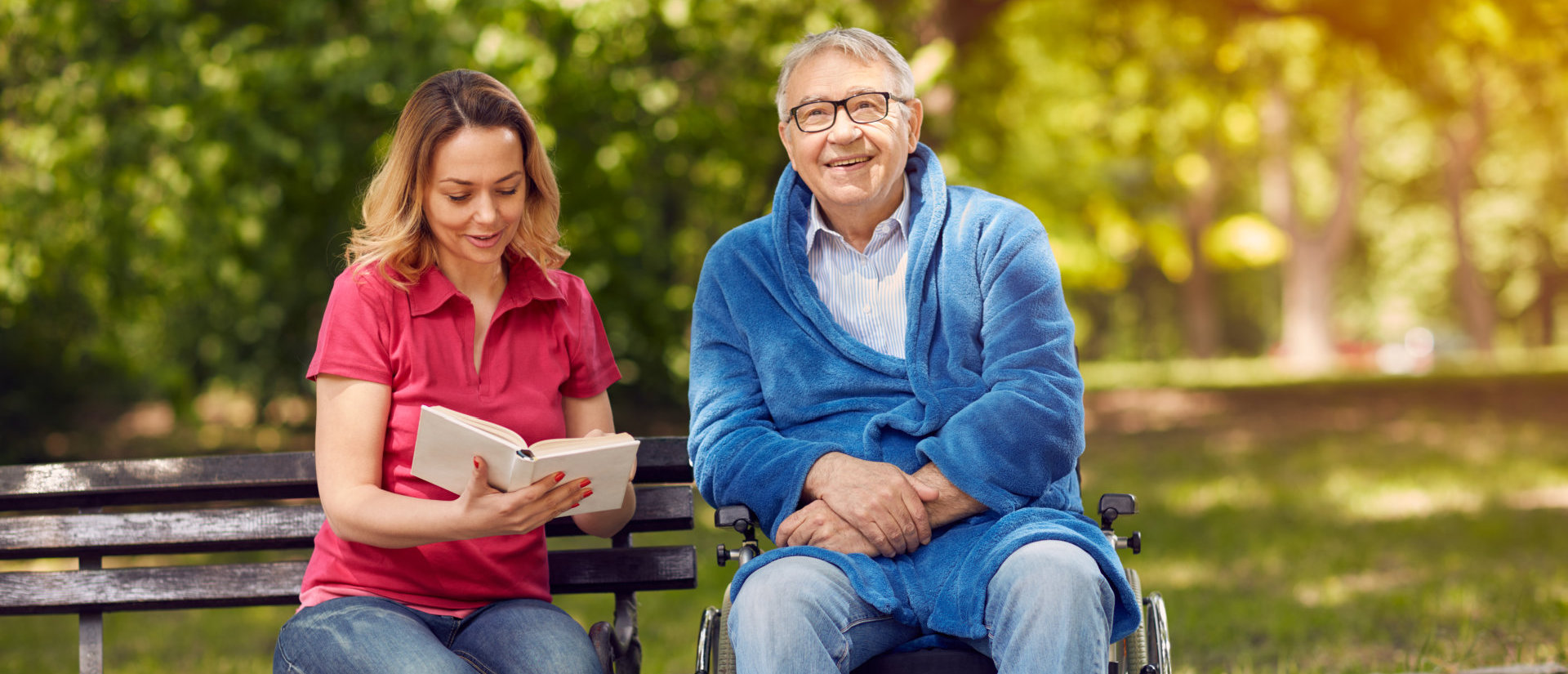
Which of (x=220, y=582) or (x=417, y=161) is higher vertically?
(x=417, y=161)

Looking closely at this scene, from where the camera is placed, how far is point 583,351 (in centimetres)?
296

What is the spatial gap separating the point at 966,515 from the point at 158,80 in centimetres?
632

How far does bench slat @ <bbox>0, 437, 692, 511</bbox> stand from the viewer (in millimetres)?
3104

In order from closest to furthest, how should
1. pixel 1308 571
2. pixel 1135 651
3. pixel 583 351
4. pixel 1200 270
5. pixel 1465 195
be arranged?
pixel 1135 651, pixel 583 351, pixel 1308 571, pixel 1465 195, pixel 1200 270

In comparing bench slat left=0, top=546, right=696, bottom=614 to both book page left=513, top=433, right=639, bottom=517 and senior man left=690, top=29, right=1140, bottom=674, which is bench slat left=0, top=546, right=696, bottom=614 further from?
book page left=513, top=433, right=639, bottom=517

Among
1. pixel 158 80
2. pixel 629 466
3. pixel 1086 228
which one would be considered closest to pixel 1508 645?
pixel 629 466

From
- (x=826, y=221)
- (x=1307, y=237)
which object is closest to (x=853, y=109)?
→ (x=826, y=221)

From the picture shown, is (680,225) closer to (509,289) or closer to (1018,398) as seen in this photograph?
(509,289)

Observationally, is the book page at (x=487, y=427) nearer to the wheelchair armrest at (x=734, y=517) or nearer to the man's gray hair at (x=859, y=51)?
the wheelchair armrest at (x=734, y=517)

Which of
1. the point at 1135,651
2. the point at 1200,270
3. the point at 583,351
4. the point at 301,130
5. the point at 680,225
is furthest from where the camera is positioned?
the point at 1200,270

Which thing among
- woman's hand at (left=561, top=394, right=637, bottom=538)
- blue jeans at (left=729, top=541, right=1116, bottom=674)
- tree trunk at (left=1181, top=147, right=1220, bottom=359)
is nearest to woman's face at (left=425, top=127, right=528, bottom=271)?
woman's hand at (left=561, top=394, right=637, bottom=538)

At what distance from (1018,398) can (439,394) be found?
124cm

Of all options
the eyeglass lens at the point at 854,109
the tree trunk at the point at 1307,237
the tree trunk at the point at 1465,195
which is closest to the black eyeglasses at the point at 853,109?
the eyeglass lens at the point at 854,109

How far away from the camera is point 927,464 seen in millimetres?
2867
